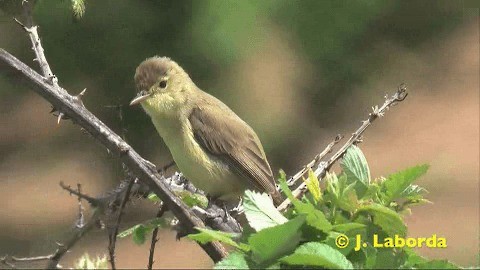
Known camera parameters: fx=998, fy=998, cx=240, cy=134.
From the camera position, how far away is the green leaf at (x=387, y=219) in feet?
3.13

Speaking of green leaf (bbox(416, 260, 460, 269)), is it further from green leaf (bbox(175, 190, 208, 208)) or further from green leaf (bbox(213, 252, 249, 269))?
→ green leaf (bbox(175, 190, 208, 208))

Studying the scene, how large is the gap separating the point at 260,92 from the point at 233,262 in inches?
205

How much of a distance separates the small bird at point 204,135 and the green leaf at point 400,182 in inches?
34.5

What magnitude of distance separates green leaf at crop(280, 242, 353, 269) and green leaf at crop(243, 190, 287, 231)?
0.16ft

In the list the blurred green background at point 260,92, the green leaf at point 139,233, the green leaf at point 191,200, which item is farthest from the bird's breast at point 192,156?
the blurred green background at point 260,92

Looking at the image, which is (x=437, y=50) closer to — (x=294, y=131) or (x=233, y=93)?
(x=294, y=131)

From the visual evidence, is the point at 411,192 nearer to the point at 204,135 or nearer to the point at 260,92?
the point at 204,135

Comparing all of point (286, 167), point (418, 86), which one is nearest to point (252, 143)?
point (286, 167)

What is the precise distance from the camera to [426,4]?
723 centimetres

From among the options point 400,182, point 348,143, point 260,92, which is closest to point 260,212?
point 400,182

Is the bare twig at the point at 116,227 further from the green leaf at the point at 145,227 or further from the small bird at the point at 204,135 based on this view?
the small bird at the point at 204,135

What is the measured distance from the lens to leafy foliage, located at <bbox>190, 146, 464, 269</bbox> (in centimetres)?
91

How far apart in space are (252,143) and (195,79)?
3129mm

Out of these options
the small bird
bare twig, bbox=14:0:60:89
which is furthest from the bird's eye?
bare twig, bbox=14:0:60:89
